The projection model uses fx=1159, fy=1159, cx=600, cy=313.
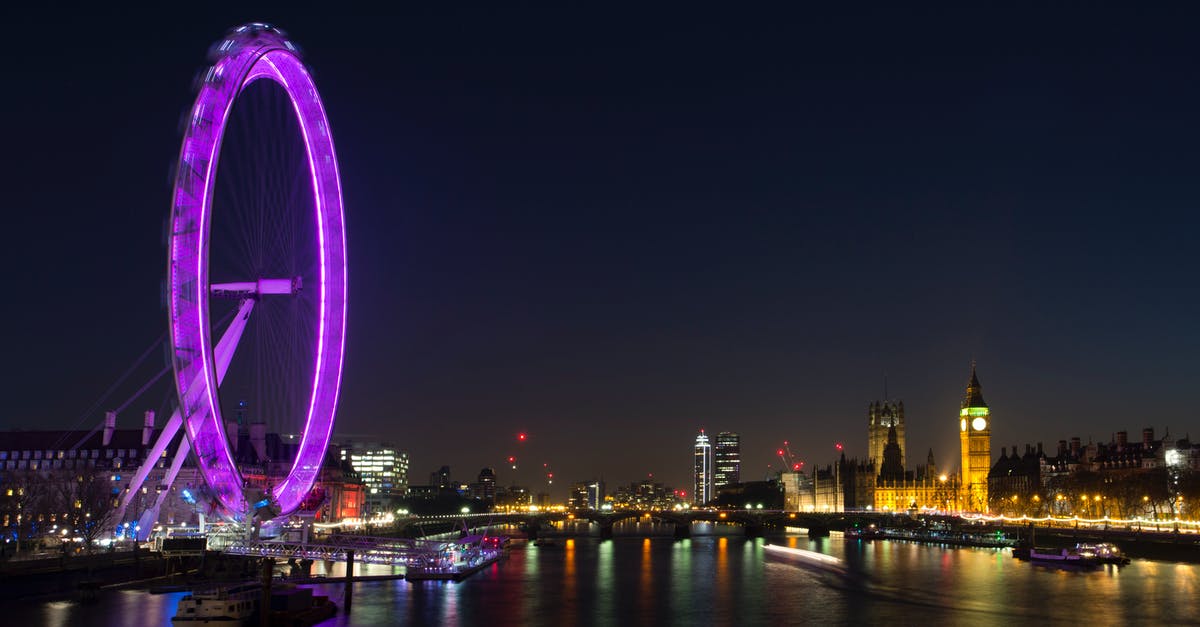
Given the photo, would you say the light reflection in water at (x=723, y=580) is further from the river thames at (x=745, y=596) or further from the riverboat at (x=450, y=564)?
the riverboat at (x=450, y=564)

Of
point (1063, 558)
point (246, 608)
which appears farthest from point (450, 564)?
point (1063, 558)

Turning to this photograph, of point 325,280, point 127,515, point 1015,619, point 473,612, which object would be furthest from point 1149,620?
point 127,515

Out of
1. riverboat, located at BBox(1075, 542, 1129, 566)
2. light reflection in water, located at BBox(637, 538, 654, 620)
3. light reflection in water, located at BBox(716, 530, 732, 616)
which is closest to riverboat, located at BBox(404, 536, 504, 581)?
light reflection in water, located at BBox(637, 538, 654, 620)

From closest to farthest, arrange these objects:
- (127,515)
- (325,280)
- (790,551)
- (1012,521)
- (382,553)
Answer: (325,280) < (382,553) < (127,515) < (790,551) < (1012,521)

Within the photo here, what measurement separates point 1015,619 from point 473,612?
27682 mm

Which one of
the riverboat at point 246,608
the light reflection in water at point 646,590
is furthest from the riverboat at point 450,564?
the riverboat at point 246,608

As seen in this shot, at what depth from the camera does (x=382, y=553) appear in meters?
78.0

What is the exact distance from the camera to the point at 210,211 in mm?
48656

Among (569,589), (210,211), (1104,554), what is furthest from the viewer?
(1104,554)

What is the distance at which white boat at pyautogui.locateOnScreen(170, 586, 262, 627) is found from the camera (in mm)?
49562

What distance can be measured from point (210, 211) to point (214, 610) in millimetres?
17068

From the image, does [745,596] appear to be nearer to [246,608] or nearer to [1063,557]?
[246,608]

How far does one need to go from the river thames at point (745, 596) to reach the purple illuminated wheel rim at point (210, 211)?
8.87 metres

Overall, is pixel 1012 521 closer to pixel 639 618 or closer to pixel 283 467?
pixel 283 467
